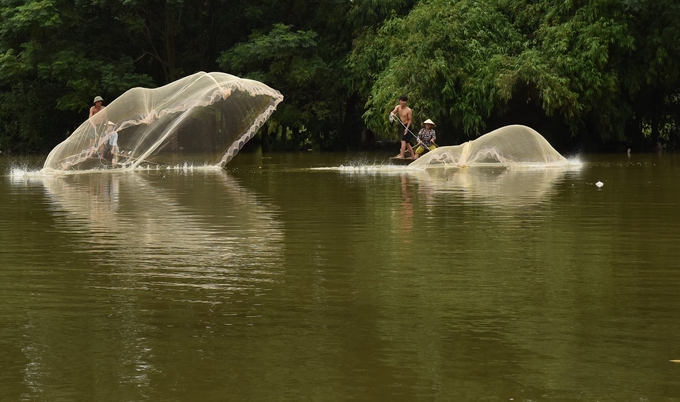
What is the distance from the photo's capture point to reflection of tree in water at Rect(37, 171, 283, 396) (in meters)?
6.78

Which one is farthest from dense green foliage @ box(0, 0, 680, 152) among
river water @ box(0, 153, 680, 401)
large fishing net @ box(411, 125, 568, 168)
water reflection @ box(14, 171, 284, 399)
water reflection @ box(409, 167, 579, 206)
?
river water @ box(0, 153, 680, 401)

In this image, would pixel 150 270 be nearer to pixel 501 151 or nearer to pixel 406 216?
pixel 406 216

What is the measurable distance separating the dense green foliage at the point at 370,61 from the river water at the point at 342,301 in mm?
18712

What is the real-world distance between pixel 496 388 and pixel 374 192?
477 inches

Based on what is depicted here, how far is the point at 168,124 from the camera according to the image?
78.1 ft

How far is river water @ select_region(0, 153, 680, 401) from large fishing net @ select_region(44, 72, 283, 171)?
8.59 meters

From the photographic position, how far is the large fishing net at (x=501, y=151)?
77.6 ft

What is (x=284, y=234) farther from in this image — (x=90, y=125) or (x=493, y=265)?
(x=90, y=125)

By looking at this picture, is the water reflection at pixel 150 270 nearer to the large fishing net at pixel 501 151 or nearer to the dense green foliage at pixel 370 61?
the large fishing net at pixel 501 151

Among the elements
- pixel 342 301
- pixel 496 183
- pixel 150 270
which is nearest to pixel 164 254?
pixel 150 270

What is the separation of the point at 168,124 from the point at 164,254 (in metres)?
14.2

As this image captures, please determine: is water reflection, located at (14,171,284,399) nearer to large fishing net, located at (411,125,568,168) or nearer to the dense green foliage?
large fishing net, located at (411,125,568,168)

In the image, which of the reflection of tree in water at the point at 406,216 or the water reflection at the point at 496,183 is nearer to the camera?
the reflection of tree in water at the point at 406,216

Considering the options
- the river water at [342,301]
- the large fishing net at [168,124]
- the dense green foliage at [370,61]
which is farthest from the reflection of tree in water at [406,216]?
the dense green foliage at [370,61]
